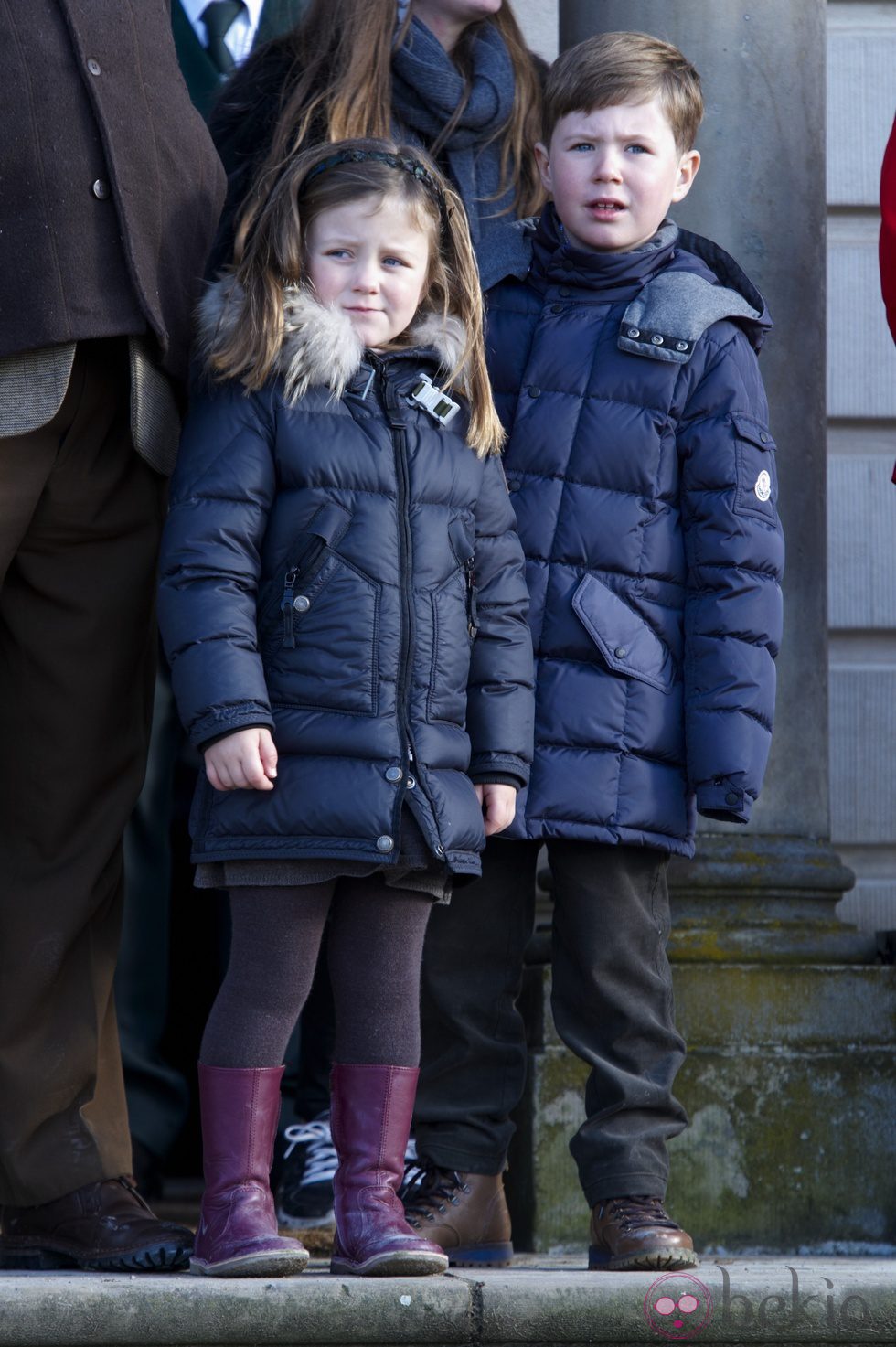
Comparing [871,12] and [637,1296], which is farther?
[871,12]

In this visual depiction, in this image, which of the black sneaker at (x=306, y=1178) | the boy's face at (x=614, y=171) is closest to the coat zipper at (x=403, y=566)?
the boy's face at (x=614, y=171)

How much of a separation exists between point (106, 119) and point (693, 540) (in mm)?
1125

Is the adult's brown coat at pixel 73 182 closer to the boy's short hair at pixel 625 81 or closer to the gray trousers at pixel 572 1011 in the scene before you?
the boy's short hair at pixel 625 81

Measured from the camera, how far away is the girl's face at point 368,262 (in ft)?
9.67

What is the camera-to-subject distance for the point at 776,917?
12.9 ft

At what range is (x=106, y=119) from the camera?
2.87 meters

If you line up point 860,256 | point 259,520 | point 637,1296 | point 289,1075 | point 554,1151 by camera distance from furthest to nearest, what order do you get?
point 860,256 → point 289,1075 → point 554,1151 → point 259,520 → point 637,1296

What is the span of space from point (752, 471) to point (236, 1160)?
135 centimetres

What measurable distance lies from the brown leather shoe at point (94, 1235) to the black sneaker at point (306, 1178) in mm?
879

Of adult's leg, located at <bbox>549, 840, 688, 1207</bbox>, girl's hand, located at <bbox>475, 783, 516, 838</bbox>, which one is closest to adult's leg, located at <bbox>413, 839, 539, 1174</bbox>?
adult's leg, located at <bbox>549, 840, 688, 1207</bbox>

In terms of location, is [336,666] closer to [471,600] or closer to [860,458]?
[471,600]

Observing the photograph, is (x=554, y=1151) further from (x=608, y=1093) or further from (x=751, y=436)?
(x=751, y=436)

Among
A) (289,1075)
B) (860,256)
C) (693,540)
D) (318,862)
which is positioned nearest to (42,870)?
(318,862)
